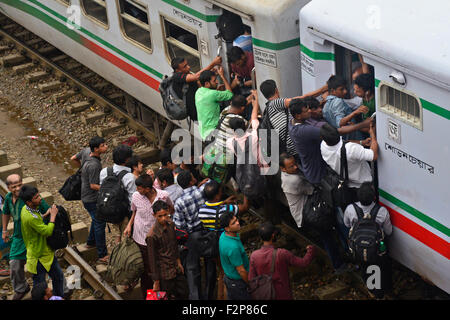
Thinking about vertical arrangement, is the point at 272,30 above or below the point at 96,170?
above

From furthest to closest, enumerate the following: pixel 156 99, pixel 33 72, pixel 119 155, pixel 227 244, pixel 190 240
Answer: pixel 33 72, pixel 156 99, pixel 119 155, pixel 190 240, pixel 227 244

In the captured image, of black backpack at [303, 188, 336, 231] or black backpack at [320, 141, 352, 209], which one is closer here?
black backpack at [320, 141, 352, 209]

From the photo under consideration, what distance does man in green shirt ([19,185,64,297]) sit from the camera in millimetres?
7684

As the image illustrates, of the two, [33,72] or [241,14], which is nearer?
[241,14]

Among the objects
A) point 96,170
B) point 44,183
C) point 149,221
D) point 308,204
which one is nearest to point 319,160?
point 308,204

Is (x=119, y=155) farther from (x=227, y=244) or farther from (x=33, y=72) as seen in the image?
(x=33, y=72)

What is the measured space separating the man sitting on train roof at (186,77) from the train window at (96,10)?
276cm

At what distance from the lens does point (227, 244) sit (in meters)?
6.94

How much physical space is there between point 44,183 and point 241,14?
14.1 ft

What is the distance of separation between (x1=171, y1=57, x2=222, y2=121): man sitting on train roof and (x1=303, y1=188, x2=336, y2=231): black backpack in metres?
1.98

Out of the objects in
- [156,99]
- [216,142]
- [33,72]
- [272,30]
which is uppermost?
[272,30]

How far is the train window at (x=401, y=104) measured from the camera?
6.72 m

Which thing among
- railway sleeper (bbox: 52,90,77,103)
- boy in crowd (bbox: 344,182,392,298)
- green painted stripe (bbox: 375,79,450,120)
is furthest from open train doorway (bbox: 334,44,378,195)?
railway sleeper (bbox: 52,90,77,103)

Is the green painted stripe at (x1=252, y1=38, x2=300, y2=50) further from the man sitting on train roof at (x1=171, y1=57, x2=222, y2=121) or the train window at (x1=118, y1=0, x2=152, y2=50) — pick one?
the train window at (x1=118, y1=0, x2=152, y2=50)
